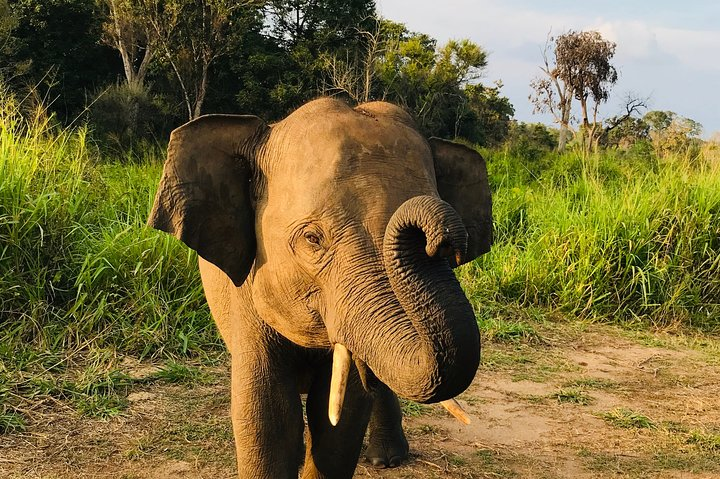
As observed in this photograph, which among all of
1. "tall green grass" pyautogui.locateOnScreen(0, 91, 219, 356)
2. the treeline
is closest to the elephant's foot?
"tall green grass" pyautogui.locateOnScreen(0, 91, 219, 356)

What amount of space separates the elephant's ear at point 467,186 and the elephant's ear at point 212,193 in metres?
0.71

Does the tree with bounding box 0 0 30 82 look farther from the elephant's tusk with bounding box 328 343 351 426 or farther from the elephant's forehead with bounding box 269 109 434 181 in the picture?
the elephant's tusk with bounding box 328 343 351 426

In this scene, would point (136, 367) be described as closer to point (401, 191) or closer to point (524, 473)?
point (524, 473)

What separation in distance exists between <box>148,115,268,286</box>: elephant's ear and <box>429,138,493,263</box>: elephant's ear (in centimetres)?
71

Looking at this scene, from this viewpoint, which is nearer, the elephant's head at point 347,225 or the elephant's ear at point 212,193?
the elephant's head at point 347,225

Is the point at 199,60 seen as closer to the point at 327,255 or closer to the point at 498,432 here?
the point at 498,432

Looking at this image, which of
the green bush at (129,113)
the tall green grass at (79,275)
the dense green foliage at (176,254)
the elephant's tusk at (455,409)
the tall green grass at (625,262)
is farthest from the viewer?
the green bush at (129,113)

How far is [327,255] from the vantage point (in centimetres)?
220

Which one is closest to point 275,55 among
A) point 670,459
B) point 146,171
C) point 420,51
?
point 420,51

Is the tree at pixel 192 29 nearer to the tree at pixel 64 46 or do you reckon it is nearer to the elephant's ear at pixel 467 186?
the tree at pixel 64 46

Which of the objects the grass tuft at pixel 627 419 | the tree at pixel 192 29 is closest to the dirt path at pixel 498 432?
the grass tuft at pixel 627 419

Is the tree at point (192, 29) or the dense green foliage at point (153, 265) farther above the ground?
the tree at point (192, 29)

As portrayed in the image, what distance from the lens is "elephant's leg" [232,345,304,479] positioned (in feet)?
8.80

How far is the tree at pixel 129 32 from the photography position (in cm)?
2025
